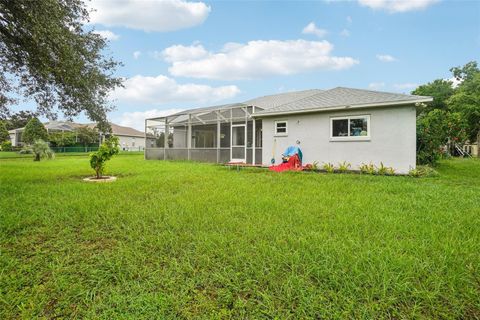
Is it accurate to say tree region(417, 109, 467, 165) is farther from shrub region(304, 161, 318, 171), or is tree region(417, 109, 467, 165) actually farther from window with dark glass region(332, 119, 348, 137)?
shrub region(304, 161, 318, 171)

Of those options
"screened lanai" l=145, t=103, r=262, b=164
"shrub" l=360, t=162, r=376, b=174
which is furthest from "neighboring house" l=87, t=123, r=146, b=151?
"shrub" l=360, t=162, r=376, b=174

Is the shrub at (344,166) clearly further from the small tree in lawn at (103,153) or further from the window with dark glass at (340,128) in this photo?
the small tree in lawn at (103,153)

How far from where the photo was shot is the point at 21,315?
6.21ft

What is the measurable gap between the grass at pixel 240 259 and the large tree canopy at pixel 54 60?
424cm

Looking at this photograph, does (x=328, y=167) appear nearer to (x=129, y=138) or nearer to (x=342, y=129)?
(x=342, y=129)

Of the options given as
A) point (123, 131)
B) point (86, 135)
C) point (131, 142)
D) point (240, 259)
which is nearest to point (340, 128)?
point (240, 259)

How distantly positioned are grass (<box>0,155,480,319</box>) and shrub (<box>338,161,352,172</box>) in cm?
530

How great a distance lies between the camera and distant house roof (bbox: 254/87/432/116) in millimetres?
9289

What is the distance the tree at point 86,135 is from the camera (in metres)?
35.0

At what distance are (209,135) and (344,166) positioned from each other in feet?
45.2

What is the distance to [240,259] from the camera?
262 cm

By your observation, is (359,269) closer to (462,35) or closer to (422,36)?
(422,36)

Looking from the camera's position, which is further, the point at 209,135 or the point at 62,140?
the point at 62,140

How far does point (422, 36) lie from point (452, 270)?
13.1 metres
